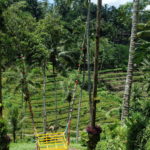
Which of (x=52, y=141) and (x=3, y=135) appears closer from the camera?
(x=3, y=135)

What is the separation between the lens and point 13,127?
2145 centimetres

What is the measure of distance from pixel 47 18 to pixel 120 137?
14138 mm

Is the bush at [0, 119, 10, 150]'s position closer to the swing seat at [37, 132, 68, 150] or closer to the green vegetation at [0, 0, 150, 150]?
the green vegetation at [0, 0, 150, 150]

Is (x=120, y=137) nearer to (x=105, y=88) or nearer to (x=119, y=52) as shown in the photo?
(x=105, y=88)

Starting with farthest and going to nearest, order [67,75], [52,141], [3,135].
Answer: [67,75]
[52,141]
[3,135]

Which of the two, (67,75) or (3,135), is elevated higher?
(3,135)

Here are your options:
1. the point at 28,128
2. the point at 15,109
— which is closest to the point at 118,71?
the point at 28,128

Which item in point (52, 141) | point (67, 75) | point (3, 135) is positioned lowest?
point (67, 75)

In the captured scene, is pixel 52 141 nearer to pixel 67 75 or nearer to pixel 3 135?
pixel 3 135

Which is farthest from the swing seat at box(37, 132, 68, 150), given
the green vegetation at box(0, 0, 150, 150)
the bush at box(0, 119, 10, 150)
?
the bush at box(0, 119, 10, 150)

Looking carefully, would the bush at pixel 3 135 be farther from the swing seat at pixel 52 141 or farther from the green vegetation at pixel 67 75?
the swing seat at pixel 52 141

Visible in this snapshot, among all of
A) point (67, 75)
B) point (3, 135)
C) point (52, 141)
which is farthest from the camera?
point (67, 75)

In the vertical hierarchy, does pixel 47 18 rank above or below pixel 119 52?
above

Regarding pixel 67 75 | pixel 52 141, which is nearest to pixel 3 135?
pixel 52 141
